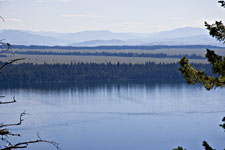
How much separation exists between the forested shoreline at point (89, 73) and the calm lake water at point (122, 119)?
55.8 ft

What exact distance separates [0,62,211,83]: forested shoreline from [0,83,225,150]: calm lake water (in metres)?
17.0

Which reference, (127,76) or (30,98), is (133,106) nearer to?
(30,98)

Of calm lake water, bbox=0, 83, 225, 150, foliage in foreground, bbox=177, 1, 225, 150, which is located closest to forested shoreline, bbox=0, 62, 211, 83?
calm lake water, bbox=0, 83, 225, 150

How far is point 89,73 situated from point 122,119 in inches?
1336

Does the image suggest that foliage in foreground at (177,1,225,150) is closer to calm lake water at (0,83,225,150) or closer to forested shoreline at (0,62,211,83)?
calm lake water at (0,83,225,150)

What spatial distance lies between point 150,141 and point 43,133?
18.4 ft

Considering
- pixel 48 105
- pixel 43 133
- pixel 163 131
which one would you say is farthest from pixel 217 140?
pixel 48 105

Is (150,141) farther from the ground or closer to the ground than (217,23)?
closer to the ground

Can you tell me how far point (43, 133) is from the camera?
22.2 metres

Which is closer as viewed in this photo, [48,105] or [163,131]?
[163,131]

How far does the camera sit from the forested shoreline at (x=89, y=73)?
2244 inches

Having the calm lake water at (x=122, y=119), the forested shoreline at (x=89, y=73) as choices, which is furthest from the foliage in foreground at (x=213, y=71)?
the forested shoreline at (x=89, y=73)

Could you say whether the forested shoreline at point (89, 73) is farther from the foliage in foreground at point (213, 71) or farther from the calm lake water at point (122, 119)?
the foliage in foreground at point (213, 71)

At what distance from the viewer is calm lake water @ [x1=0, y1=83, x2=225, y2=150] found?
66.4 feet
